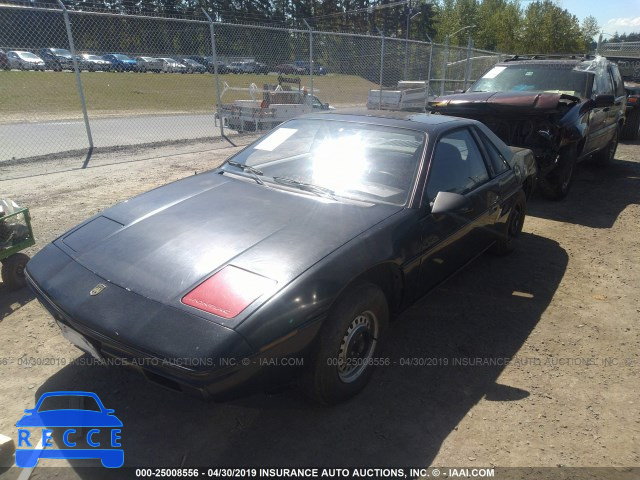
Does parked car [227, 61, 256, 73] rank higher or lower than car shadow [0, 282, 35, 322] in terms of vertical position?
higher

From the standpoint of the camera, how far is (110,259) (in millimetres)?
2352

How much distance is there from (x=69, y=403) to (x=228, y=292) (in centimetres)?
116

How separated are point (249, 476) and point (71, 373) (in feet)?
4.49

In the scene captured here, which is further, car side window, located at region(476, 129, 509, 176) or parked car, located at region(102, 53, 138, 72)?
parked car, located at region(102, 53, 138, 72)

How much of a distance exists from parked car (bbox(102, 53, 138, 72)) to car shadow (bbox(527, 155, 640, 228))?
30.8 ft

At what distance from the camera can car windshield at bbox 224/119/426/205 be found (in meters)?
2.96

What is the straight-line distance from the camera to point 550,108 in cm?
536

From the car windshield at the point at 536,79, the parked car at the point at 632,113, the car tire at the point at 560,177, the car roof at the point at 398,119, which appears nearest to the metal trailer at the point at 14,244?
the car roof at the point at 398,119

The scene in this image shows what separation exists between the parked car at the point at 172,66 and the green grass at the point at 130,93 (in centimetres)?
52

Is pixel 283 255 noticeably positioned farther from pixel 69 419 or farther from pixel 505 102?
pixel 505 102

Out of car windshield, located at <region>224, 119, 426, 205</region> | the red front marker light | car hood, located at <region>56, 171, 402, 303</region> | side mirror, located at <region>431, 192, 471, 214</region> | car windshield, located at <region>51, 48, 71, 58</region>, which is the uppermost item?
car windshield, located at <region>51, 48, 71, 58</region>

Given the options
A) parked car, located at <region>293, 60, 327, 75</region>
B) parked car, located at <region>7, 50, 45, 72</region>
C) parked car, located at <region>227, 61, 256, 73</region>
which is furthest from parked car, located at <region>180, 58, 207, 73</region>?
parked car, located at <region>7, 50, 45, 72</region>

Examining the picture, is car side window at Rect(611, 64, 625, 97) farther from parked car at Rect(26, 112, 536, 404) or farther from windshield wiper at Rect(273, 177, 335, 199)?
windshield wiper at Rect(273, 177, 335, 199)

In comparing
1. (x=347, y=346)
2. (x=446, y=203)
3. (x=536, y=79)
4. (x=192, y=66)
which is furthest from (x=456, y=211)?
(x=192, y=66)
